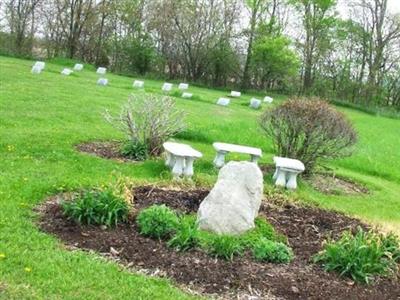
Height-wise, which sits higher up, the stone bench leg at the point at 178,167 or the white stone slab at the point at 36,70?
the white stone slab at the point at 36,70

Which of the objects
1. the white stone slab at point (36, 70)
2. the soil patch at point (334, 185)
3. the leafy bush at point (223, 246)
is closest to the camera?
the leafy bush at point (223, 246)

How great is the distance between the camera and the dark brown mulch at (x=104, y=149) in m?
10.6

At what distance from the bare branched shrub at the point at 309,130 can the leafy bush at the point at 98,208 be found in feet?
18.4

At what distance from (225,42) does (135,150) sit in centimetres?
3279

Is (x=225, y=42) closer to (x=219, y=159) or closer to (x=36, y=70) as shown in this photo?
(x=36, y=70)

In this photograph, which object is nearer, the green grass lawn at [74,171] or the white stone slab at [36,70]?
the green grass lawn at [74,171]

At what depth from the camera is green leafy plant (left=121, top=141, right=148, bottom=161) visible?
10.6 metres

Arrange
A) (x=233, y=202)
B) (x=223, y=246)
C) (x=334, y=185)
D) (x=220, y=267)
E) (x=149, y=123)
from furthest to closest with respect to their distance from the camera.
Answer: (x=334, y=185)
(x=149, y=123)
(x=233, y=202)
(x=223, y=246)
(x=220, y=267)

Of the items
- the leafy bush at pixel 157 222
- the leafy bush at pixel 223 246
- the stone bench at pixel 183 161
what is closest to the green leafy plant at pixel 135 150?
the stone bench at pixel 183 161

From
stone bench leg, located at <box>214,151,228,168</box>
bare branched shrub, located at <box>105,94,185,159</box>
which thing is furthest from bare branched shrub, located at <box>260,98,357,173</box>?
bare branched shrub, located at <box>105,94,185,159</box>

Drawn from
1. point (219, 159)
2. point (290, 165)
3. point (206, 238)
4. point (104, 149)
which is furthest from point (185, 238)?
point (104, 149)

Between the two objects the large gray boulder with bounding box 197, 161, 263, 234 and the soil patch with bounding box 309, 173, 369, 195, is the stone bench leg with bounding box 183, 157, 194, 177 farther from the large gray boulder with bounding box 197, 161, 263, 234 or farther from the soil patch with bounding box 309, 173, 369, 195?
the soil patch with bounding box 309, 173, 369, 195

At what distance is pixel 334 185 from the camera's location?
1163 centimetres

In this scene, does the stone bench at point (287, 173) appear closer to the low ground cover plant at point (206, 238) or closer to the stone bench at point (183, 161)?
the stone bench at point (183, 161)
